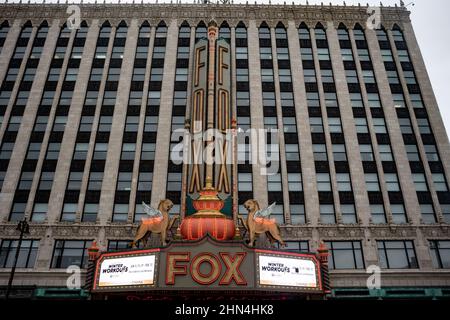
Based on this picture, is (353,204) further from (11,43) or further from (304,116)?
(11,43)

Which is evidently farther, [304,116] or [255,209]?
[304,116]

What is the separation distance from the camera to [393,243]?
36656mm

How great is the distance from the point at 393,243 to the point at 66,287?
30.3 m

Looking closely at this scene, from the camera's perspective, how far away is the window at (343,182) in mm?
39531

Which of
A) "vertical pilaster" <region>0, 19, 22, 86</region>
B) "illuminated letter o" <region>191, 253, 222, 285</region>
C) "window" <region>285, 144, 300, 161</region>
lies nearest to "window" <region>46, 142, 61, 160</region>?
"vertical pilaster" <region>0, 19, 22, 86</region>

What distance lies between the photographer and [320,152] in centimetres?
4138

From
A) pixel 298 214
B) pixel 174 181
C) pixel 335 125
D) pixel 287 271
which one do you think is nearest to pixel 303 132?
pixel 335 125

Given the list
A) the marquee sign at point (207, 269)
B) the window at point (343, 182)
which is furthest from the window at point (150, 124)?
the marquee sign at point (207, 269)

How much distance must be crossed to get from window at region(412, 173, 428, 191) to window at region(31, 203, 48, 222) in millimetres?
37846

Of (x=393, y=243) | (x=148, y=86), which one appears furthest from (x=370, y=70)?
(x=148, y=86)

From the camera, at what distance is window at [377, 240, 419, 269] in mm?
35562

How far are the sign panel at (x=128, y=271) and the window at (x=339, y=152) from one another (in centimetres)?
2522

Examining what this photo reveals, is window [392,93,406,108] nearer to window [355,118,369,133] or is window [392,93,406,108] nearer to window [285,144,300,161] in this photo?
window [355,118,369,133]
